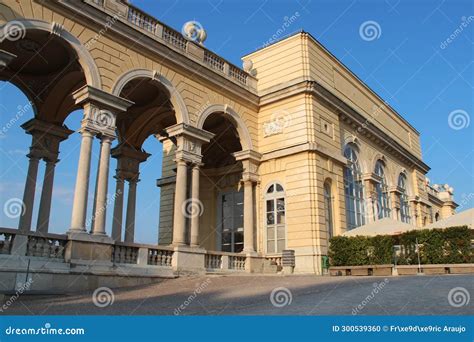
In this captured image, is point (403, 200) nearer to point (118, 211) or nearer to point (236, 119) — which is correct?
point (236, 119)

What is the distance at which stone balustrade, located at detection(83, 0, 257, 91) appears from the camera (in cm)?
1562

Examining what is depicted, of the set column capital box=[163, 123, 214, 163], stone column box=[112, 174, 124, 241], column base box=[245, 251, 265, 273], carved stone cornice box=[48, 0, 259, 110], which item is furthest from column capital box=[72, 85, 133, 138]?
column base box=[245, 251, 265, 273]

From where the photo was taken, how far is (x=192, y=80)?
18141mm

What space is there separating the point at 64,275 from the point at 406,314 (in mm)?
9227

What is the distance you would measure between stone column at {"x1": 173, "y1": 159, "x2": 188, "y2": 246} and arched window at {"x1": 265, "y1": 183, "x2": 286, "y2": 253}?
17.0ft

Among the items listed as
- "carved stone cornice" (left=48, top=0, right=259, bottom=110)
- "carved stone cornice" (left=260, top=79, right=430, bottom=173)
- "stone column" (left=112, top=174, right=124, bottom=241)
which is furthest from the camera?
"carved stone cornice" (left=260, top=79, right=430, bottom=173)

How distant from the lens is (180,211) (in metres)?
16.3

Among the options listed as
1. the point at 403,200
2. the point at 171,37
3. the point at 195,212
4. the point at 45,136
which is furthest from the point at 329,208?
the point at 45,136

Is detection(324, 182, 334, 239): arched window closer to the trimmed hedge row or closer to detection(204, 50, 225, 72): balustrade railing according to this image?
the trimmed hedge row

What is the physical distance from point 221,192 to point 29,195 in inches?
401

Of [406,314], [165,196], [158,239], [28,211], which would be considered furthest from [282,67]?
[406,314]

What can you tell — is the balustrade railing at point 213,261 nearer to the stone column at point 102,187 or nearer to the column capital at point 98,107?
the stone column at point 102,187

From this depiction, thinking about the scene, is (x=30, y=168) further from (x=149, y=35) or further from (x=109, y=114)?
(x=149, y=35)

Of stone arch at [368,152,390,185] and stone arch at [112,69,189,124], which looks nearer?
stone arch at [112,69,189,124]
